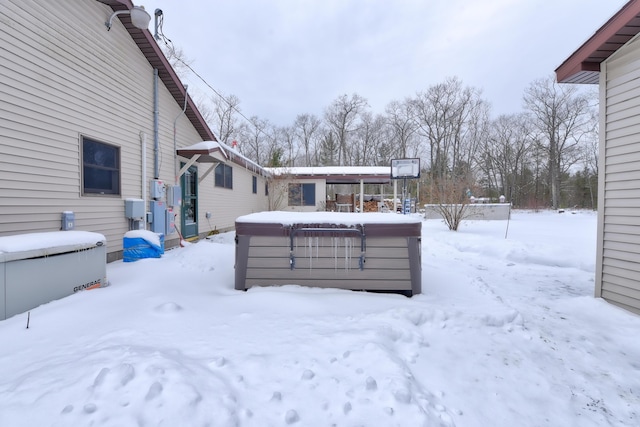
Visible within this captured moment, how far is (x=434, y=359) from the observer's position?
91.0 inches

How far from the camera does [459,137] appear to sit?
3048 cm

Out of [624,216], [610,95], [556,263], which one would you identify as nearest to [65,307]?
[624,216]

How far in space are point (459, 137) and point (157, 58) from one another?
98.0 feet

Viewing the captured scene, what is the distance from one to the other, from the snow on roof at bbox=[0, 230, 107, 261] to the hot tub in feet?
5.51

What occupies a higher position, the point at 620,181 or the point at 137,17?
the point at 137,17

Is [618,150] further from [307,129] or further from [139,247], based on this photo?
[307,129]

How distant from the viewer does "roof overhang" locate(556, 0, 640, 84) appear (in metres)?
3.12

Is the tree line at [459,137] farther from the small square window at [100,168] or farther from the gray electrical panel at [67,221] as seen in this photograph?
the gray electrical panel at [67,221]

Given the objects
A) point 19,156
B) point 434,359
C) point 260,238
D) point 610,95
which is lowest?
point 434,359

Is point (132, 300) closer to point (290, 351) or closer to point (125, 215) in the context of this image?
point (290, 351)

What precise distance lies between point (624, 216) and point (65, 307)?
5.81 m

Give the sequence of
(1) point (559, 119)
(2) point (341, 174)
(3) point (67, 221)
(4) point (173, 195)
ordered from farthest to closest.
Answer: (1) point (559, 119) < (2) point (341, 174) < (4) point (173, 195) < (3) point (67, 221)

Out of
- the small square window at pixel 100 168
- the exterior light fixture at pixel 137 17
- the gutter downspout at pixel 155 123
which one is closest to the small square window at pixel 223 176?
the gutter downspout at pixel 155 123

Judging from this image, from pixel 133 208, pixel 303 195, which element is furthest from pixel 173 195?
pixel 303 195
